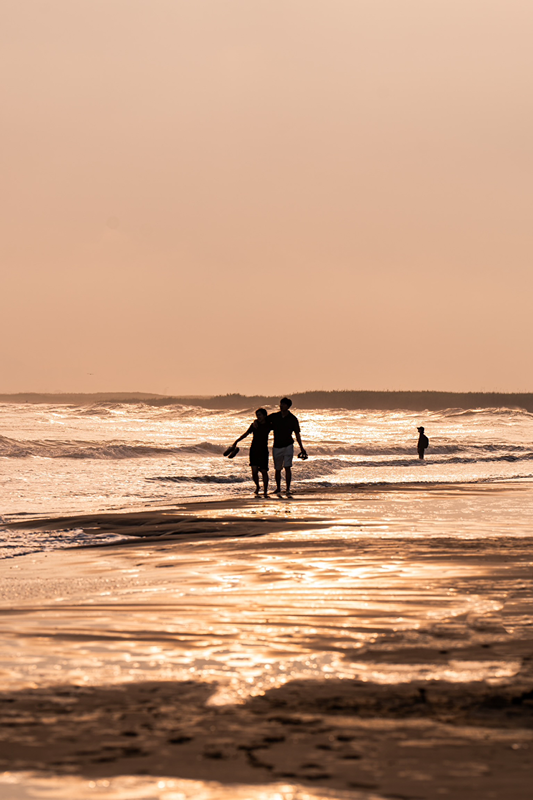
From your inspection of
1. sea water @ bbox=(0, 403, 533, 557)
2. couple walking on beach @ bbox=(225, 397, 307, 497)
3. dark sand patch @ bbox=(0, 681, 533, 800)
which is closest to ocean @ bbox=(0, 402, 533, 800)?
dark sand patch @ bbox=(0, 681, 533, 800)

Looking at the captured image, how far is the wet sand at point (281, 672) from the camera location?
3.21 meters

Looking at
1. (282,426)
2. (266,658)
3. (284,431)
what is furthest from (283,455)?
(266,658)

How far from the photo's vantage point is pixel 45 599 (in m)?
6.54

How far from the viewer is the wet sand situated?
321cm

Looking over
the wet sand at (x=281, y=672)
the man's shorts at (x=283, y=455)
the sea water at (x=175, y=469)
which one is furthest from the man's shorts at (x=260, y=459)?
the wet sand at (x=281, y=672)

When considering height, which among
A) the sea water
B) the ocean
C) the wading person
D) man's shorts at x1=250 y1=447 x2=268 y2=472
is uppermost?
the wading person

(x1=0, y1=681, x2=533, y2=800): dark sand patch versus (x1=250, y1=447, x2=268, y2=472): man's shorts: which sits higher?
(x1=250, y1=447, x2=268, y2=472): man's shorts

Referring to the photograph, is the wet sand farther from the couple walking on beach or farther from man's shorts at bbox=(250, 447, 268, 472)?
man's shorts at bbox=(250, 447, 268, 472)

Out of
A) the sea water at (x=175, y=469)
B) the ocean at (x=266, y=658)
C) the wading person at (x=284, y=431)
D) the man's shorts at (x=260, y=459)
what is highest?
the wading person at (x=284, y=431)

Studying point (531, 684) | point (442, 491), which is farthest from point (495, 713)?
point (442, 491)

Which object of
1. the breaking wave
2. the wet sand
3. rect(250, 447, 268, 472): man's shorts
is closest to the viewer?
the wet sand

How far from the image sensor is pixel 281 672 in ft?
14.5

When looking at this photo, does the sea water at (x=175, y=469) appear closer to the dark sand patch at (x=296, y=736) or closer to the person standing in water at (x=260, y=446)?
the person standing in water at (x=260, y=446)

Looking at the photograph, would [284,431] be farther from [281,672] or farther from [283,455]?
[281,672]
